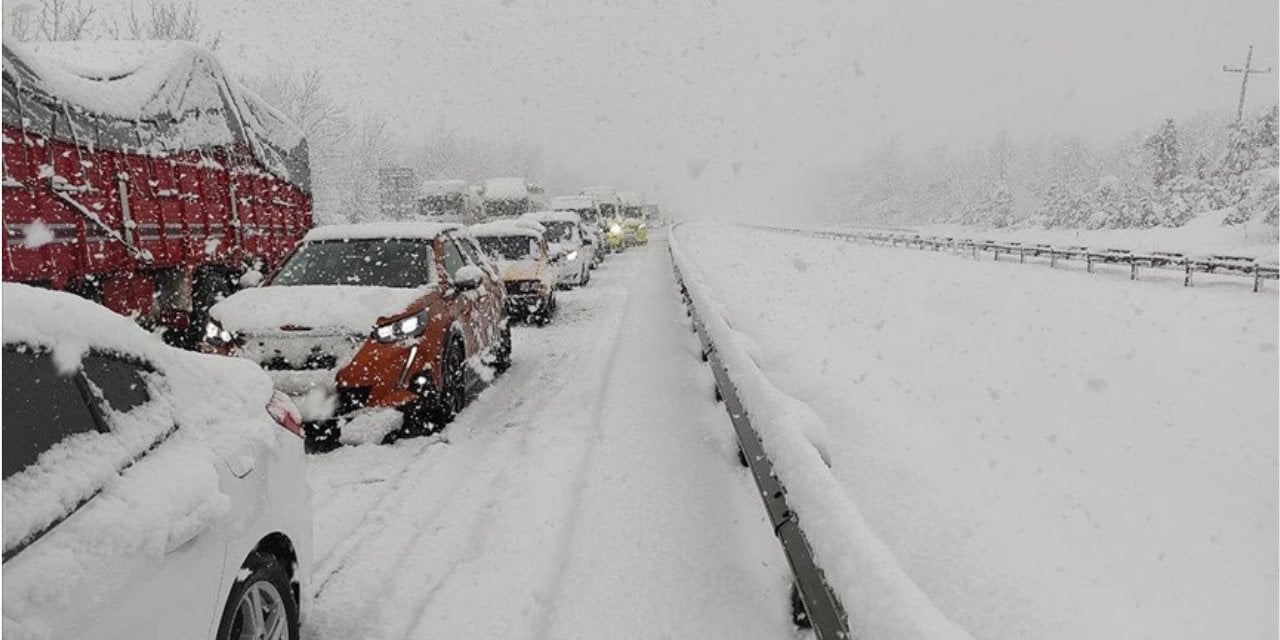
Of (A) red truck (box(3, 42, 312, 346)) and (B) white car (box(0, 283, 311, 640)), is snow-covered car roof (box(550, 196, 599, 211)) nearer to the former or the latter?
(A) red truck (box(3, 42, 312, 346))

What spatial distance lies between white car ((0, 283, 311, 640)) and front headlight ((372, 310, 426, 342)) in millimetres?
2925

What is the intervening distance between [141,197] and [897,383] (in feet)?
32.4

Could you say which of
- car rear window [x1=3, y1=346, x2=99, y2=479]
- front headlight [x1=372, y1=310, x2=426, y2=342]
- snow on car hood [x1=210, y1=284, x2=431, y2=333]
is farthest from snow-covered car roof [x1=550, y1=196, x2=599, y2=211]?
car rear window [x1=3, y1=346, x2=99, y2=479]

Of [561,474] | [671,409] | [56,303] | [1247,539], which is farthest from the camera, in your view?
[671,409]

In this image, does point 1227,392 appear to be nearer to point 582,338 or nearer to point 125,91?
point 582,338

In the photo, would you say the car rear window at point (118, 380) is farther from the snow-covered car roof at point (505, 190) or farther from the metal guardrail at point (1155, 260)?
the snow-covered car roof at point (505, 190)

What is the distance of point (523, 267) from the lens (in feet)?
45.7

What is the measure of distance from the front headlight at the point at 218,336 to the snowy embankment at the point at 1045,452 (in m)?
3.83

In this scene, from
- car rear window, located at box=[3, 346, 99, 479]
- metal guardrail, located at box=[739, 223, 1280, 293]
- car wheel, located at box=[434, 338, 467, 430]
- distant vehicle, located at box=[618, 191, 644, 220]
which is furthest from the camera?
distant vehicle, located at box=[618, 191, 644, 220]

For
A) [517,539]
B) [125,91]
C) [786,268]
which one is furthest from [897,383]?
[786,268]

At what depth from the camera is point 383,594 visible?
12.7 ft

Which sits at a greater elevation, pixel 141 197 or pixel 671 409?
pixel 141 197

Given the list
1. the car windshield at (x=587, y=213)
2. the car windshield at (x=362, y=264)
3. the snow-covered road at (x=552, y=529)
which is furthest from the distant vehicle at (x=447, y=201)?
the snow-covered road at (x=552, y=529)

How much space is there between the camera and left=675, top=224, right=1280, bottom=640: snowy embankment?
3227 millimetres
